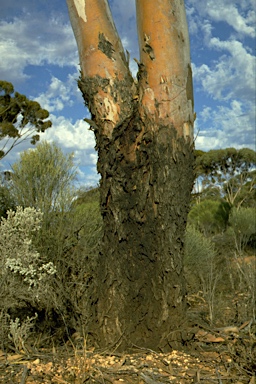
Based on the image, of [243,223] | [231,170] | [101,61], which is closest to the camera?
[101,61]

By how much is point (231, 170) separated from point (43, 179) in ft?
80.2

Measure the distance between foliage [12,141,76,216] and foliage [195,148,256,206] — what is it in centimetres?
2167

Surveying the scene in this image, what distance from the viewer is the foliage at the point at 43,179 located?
315 inches

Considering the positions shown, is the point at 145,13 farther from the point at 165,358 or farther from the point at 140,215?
the point at 165,358

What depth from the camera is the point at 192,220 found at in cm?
1634

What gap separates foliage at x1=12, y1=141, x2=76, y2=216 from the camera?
7996mm

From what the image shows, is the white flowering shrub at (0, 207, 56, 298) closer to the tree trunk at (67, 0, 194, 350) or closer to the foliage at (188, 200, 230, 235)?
the tree trunk at (67, 0, 194, 350)

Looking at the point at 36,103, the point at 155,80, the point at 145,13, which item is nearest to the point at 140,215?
the point at 155,80

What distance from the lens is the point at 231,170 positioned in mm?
31531

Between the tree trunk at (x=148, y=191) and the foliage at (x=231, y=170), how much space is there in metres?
26.1

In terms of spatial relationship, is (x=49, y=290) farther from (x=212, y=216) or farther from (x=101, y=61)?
(x=212, y=216)

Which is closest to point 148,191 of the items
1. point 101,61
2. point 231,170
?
point 101,61

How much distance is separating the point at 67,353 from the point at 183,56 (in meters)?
2.55

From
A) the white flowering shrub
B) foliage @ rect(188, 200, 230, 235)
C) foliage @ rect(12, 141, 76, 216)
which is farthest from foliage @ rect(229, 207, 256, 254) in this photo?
the white flowering shrub
